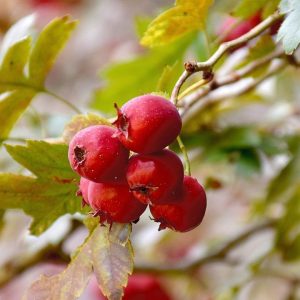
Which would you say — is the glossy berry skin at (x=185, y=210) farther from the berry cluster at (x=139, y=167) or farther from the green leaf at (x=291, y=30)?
the green leaf at (x=291, y=30)

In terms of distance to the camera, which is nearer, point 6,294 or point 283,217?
point 283,217

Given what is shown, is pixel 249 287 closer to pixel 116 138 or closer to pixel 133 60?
pixel 133 60

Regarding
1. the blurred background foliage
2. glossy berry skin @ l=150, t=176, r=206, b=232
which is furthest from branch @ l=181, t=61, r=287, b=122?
glossy berry skin @ l=150, t=176, r=206, b=232

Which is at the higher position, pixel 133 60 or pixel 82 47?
pixel 133 60

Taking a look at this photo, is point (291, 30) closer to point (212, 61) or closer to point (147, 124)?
point (212, 61)

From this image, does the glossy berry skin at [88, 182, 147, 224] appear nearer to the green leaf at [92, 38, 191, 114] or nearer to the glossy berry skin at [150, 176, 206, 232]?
the glossy berry skin at [150, 176, 206, 232]

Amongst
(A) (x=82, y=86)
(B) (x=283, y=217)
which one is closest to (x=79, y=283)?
(B) (x=283, y=217)

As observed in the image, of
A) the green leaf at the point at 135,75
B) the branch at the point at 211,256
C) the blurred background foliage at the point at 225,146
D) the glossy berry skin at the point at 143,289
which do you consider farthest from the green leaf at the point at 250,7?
the glossy berry skin at the point at 143,289
